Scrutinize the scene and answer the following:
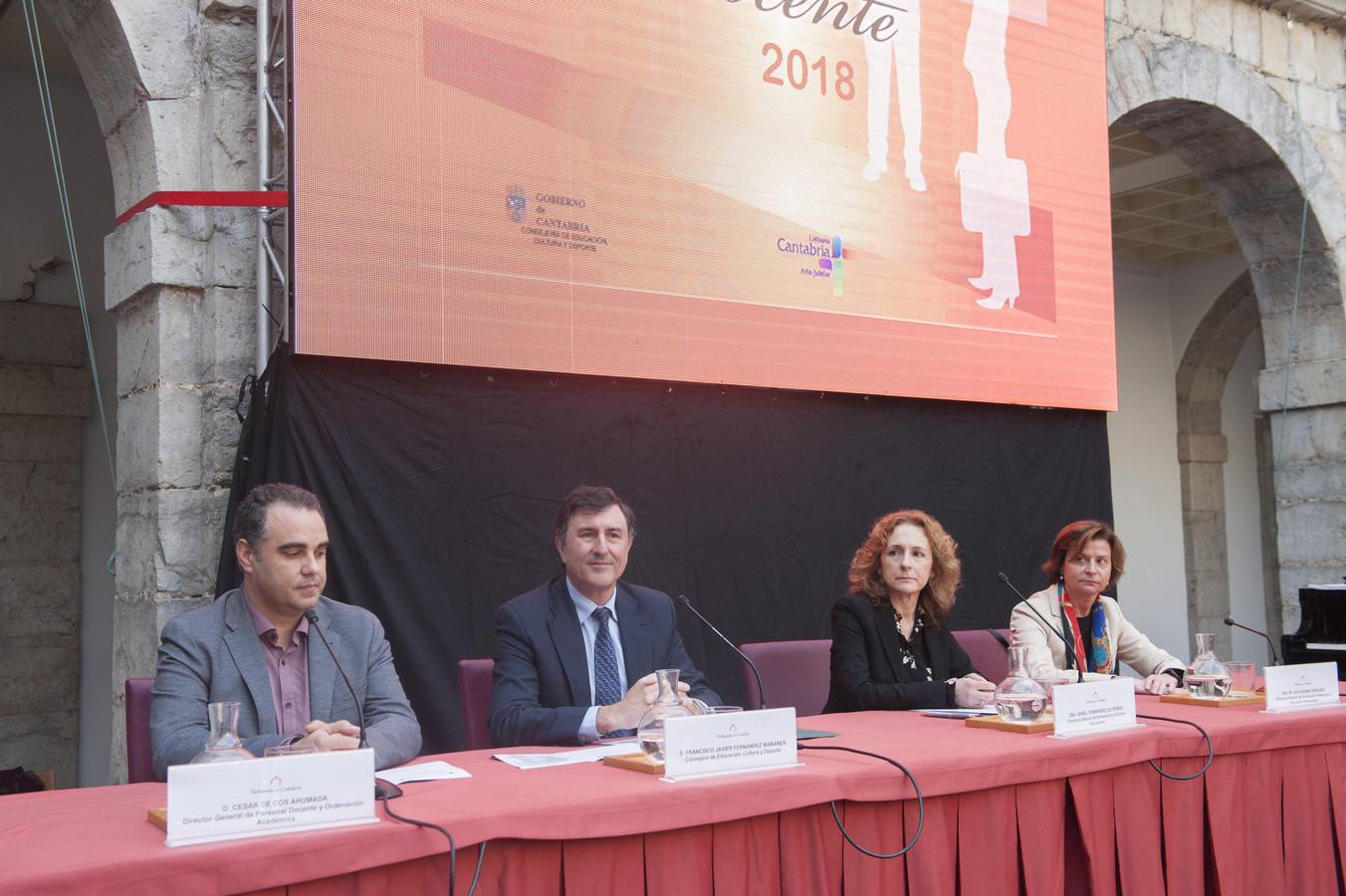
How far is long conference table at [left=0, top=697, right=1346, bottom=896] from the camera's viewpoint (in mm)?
1340

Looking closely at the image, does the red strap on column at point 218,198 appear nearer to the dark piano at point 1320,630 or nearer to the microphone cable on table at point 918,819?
the microphone cable on table at point 918,819

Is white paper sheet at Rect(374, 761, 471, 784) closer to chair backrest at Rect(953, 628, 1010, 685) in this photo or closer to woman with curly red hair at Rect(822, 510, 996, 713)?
woman with curly red hair at Rect(822, 510, 996, 713)

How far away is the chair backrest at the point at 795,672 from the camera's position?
112 inches

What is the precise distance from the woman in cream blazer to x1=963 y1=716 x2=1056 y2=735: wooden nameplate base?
A: 2.74 ft


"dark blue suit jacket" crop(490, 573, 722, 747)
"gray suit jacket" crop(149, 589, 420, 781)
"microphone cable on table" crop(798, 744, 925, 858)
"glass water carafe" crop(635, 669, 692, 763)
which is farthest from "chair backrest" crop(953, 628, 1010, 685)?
"gray suit jacket" crop(149, 589, 420, 781)

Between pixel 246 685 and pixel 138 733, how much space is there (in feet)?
1.10

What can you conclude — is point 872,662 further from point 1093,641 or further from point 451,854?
point 451,854

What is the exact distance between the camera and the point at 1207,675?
2.52 metres

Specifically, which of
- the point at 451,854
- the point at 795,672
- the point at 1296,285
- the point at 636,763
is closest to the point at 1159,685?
the point at 795,672

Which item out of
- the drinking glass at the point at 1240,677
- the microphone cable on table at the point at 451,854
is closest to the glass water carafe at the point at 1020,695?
the drinking glass at the point at 1240,677

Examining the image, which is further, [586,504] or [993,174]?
[993,174]

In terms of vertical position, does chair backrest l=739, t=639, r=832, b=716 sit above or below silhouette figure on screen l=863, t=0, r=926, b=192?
below

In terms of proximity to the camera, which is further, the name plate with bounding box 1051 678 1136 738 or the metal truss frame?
the metal truss frame

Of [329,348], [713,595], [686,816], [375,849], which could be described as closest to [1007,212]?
[713,595]
